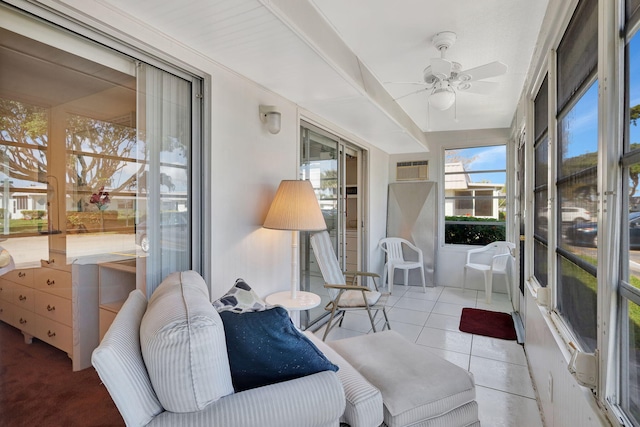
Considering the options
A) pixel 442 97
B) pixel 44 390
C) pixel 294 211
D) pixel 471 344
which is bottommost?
pixel 471 344

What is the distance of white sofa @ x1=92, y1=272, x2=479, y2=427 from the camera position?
0.96 meters

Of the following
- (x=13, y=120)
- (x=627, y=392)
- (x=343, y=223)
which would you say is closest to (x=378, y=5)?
(x=13, y=120)

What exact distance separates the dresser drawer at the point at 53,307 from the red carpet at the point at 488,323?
347cm

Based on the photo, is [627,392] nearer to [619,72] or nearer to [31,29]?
[619,72]

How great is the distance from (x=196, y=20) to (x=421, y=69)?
207 centimetres

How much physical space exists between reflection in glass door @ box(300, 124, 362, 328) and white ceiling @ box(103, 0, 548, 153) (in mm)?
381

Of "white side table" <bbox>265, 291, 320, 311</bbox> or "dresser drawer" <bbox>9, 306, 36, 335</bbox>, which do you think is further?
"white side table" <bbox>265, 291, 320, 311</bbox>

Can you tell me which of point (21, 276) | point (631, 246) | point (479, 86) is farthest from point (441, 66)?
point (21, 276)

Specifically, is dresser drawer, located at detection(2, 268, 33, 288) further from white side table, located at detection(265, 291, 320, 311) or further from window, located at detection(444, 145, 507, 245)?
A: window, located at detection(444, 145, 507, 245)

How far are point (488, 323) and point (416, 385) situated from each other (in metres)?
2.59

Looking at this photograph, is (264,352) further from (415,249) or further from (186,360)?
(415,249)

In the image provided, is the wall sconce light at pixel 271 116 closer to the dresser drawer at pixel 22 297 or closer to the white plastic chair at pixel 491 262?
the dresser drawer at pixel 22 297

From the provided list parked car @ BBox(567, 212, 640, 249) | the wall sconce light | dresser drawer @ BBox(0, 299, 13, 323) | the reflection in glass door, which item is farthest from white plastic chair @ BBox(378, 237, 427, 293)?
dresser drawer @ BBox(0, 299, 13, 323)

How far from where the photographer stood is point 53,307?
5.70 ft
